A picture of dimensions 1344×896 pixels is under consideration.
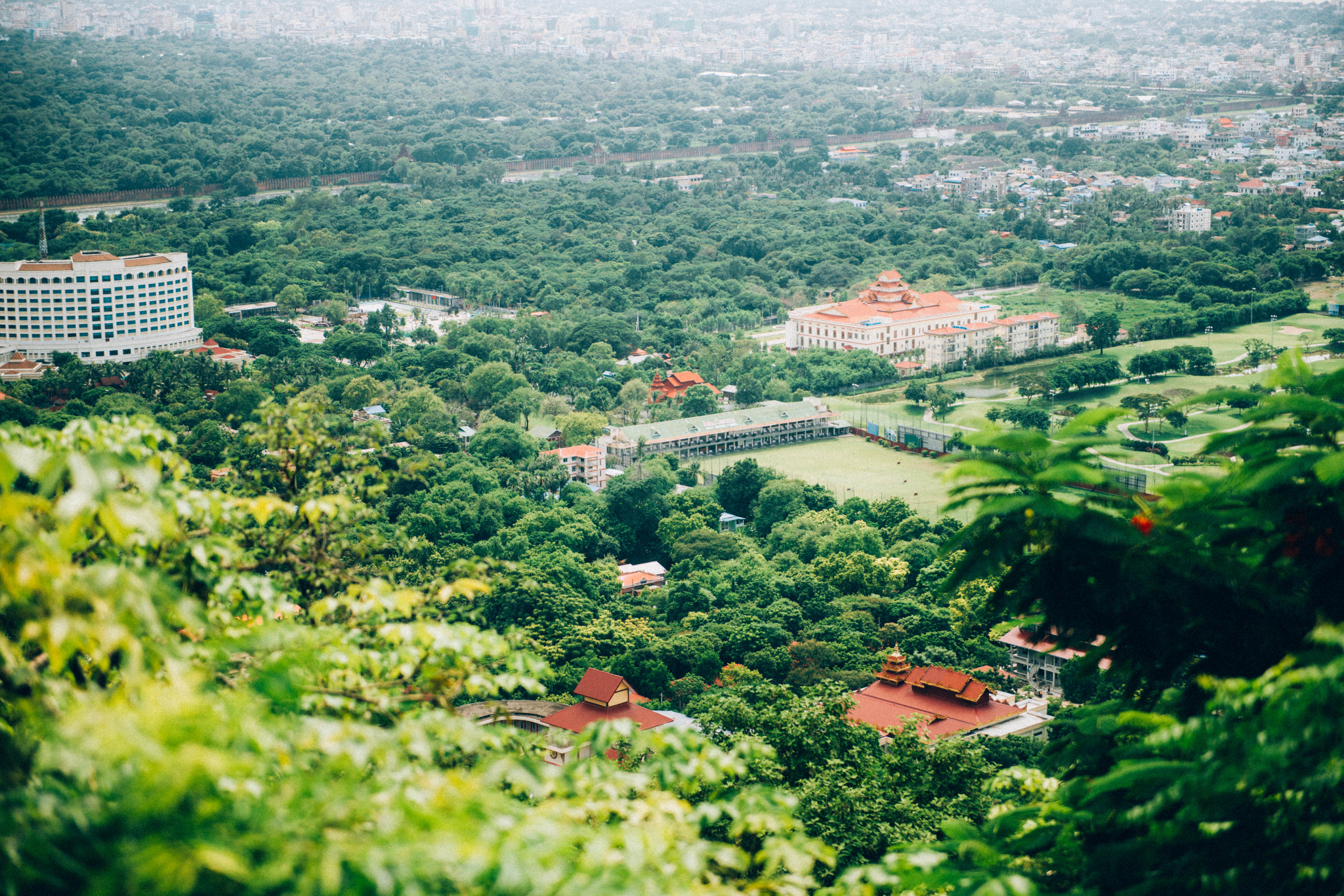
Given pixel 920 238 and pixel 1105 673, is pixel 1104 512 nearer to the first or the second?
pixel 1105 673

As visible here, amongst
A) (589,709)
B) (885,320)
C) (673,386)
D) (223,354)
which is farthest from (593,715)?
(885,320)

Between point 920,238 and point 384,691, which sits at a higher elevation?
point 384,691

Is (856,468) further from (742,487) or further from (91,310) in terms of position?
(91,310)

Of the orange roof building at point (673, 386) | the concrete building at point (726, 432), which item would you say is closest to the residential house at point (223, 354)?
the concrete building at point (726, 432)

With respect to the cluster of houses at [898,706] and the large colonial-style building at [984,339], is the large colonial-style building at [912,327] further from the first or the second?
the cluster of houses at [898,706]

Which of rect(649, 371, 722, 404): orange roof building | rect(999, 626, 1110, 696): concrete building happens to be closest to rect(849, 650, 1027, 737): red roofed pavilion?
rect(999, 626, 1110, 696): concrete building

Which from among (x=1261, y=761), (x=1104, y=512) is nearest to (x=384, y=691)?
(x=1104, y=512)
